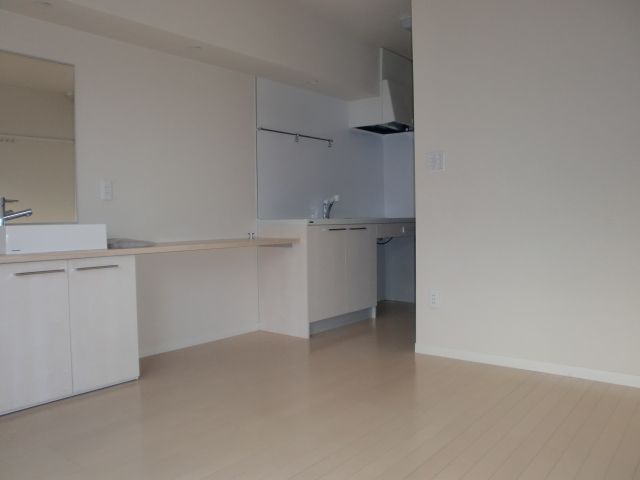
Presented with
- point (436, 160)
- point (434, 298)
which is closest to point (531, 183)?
point (436, 160)

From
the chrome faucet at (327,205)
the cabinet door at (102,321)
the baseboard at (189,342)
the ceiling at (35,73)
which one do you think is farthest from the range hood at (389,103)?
the cabinet door at (102,321)

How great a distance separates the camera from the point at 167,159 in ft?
12.5

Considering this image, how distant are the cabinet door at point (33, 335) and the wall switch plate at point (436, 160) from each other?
2.37 m

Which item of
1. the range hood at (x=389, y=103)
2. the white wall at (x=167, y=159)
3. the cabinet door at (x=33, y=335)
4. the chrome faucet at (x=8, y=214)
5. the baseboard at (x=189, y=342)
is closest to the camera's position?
the cabinet door at (x=33, y=335)

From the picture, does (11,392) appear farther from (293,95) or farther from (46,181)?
(293,95)

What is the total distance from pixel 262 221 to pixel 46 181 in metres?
1.76

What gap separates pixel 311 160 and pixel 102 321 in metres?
2.69

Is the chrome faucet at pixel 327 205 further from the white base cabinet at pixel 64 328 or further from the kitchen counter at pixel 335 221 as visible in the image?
the white base cabinet at pixel 64 328

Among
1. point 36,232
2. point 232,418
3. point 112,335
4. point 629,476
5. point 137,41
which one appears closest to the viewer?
point 629,476

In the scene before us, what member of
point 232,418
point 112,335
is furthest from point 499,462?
point 112,335

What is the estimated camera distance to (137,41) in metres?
3.50

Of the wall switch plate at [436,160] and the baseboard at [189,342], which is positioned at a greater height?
the wall switch plate at [436,160]

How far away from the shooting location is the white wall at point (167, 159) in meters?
3.33

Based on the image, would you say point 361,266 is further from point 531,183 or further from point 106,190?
point 106,190
